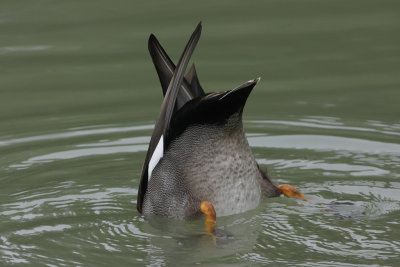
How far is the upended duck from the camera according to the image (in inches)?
245

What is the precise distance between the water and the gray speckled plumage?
0.13 m

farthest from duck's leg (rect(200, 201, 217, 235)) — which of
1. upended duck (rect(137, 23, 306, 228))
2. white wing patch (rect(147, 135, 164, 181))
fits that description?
white wing patch (rect(147, 135, 164, 181))

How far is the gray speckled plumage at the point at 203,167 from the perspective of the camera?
6.30 metres

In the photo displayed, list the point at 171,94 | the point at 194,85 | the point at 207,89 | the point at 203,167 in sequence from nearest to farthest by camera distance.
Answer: the point at 171,94 → the point at 203,167 → the point at 194,85 → the point at 207,89

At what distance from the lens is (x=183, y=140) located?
20.9ft

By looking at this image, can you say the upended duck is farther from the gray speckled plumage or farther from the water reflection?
the water reflection

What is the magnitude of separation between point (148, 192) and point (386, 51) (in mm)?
4584

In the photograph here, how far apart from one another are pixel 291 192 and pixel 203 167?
73cm

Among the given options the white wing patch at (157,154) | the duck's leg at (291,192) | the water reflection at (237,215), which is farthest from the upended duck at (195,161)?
the duck's leg at (291,192)

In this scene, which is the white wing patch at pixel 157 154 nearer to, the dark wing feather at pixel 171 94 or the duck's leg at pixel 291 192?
the dark wing feather at pixel 171 94

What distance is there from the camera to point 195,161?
6375 millimetres

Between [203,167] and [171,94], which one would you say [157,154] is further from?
[171,94]

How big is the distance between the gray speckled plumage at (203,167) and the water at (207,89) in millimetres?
126

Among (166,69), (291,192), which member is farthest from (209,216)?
(166,69)
